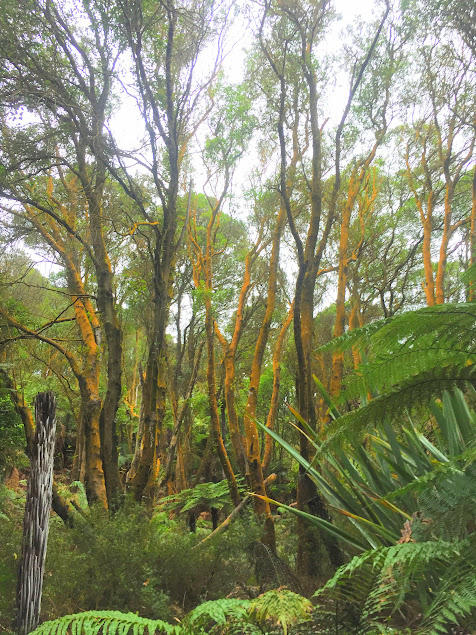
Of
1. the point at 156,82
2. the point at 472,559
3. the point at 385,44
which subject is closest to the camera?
the point at 472,559

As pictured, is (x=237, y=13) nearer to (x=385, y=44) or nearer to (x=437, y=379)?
(x=385, y=44)

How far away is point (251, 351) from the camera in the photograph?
14773mm

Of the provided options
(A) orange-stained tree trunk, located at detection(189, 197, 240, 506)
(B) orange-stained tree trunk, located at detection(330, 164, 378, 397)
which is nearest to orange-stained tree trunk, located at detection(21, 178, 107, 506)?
(A) orange-stained tree trunk, located at detection(189, 197, 240, 506)

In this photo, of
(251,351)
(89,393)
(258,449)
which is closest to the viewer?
(89,393)

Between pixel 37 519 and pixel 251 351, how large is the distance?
12299 millimetres

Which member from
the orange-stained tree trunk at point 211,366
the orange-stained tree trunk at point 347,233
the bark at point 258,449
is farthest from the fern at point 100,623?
the orange-stained tree trunk at point 211,366

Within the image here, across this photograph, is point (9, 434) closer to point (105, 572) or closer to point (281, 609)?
point (105, 572)

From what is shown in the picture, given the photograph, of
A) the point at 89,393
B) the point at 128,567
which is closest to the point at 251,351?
the point at 89,393

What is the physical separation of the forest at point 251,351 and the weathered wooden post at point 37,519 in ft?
0.18

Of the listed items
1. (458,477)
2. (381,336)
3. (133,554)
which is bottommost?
(133,554)

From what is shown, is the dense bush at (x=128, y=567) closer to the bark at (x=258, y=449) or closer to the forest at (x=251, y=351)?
the forest at (x=251, y=351)

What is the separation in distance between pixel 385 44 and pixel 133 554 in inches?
340

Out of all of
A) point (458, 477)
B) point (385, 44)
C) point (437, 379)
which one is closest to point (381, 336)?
point (437, 379)

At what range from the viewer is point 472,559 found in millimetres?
1065
